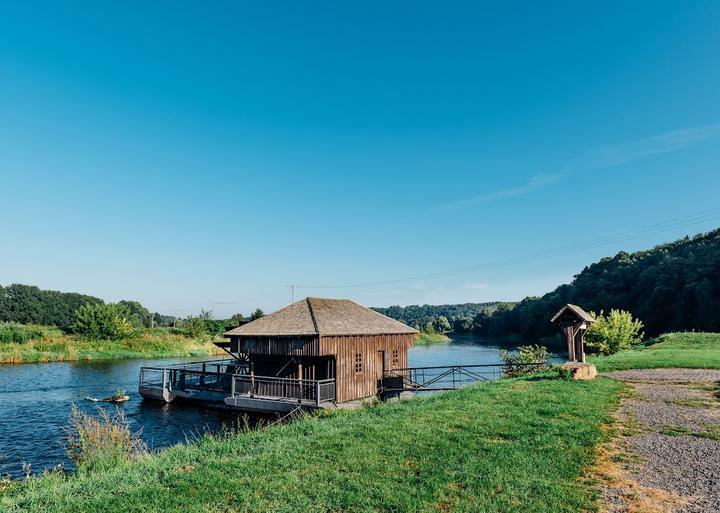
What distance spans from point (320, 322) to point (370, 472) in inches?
618

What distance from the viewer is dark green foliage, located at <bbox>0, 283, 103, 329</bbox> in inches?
4403

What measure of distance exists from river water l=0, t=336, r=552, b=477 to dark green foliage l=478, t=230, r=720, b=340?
6236 cm

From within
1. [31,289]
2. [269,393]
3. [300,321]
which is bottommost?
[269,393]

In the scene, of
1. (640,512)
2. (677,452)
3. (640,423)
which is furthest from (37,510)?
(640,423)

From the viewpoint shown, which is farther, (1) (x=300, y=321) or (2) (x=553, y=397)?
(1) (x=300, y=321)

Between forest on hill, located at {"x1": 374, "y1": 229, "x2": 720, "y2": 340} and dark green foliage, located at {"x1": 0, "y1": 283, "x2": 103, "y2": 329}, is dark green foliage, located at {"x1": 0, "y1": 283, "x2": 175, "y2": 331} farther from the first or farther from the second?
forest on hill, located at {"x1": 374, "y1": 229, "x2": 720, "y2": 340}

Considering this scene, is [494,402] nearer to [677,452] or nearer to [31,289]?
[677,452]

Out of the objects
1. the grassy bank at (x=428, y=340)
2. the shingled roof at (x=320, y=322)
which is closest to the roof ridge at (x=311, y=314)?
the shingled roof at (x=320, y=322)

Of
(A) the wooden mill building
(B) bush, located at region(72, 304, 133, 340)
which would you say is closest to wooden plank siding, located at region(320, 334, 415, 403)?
(A) the wooden mill building

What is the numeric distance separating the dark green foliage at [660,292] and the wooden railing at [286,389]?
186 feet

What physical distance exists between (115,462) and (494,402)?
10.1 meters

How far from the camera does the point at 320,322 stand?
23125 millimetres

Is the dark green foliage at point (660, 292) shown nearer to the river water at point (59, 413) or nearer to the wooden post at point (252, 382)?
the wooden post at point (252, 382)

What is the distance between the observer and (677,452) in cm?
837
